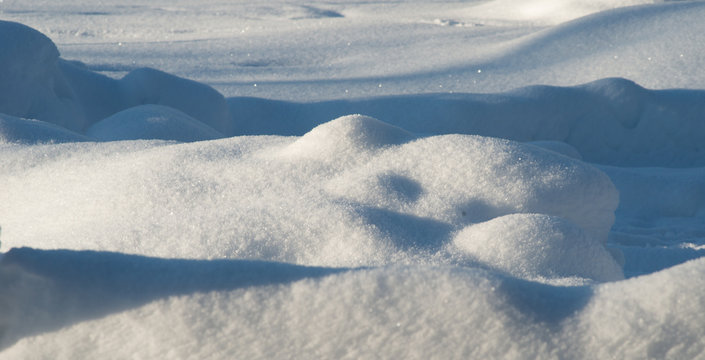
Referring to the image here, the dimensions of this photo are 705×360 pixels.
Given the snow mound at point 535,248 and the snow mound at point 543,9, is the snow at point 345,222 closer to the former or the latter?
the snow mound at point 535,248

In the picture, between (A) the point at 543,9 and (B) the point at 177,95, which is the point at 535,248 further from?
(A) the point at 543,9

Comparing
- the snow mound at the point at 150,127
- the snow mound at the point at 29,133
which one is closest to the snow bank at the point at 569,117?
the snow mound at the point at 150,127

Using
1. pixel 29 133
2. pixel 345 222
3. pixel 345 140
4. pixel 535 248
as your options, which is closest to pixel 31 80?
pixel 29 133

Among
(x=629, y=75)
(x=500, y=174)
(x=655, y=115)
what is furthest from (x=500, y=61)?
(x=500, y=174)

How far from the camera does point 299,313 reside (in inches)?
26.7

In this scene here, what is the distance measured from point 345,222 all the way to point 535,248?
0.32 m

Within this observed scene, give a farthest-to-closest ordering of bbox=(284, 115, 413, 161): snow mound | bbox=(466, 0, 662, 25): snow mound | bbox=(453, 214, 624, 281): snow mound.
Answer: bbox=(466, 0, 662, 25): snow mound
bbox=(284, 115, 413, 161): snow mound
bbox=(453, 214, 624, 281): snow mound

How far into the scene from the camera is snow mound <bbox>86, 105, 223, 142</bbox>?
7.07ft

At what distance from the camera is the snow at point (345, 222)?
677 millimetres

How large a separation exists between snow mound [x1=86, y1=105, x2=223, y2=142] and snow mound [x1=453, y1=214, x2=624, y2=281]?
129 centimetres

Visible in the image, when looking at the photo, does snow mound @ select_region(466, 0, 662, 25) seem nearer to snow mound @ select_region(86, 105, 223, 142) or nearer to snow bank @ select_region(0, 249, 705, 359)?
snow mound @ select_region(86, 105, 223, 142)

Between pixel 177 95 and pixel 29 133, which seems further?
pixel 177 95

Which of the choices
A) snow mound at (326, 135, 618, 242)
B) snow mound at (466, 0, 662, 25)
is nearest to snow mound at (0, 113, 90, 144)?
snow mound at (326, 135, 618, 242)

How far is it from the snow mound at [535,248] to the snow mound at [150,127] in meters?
1.29
